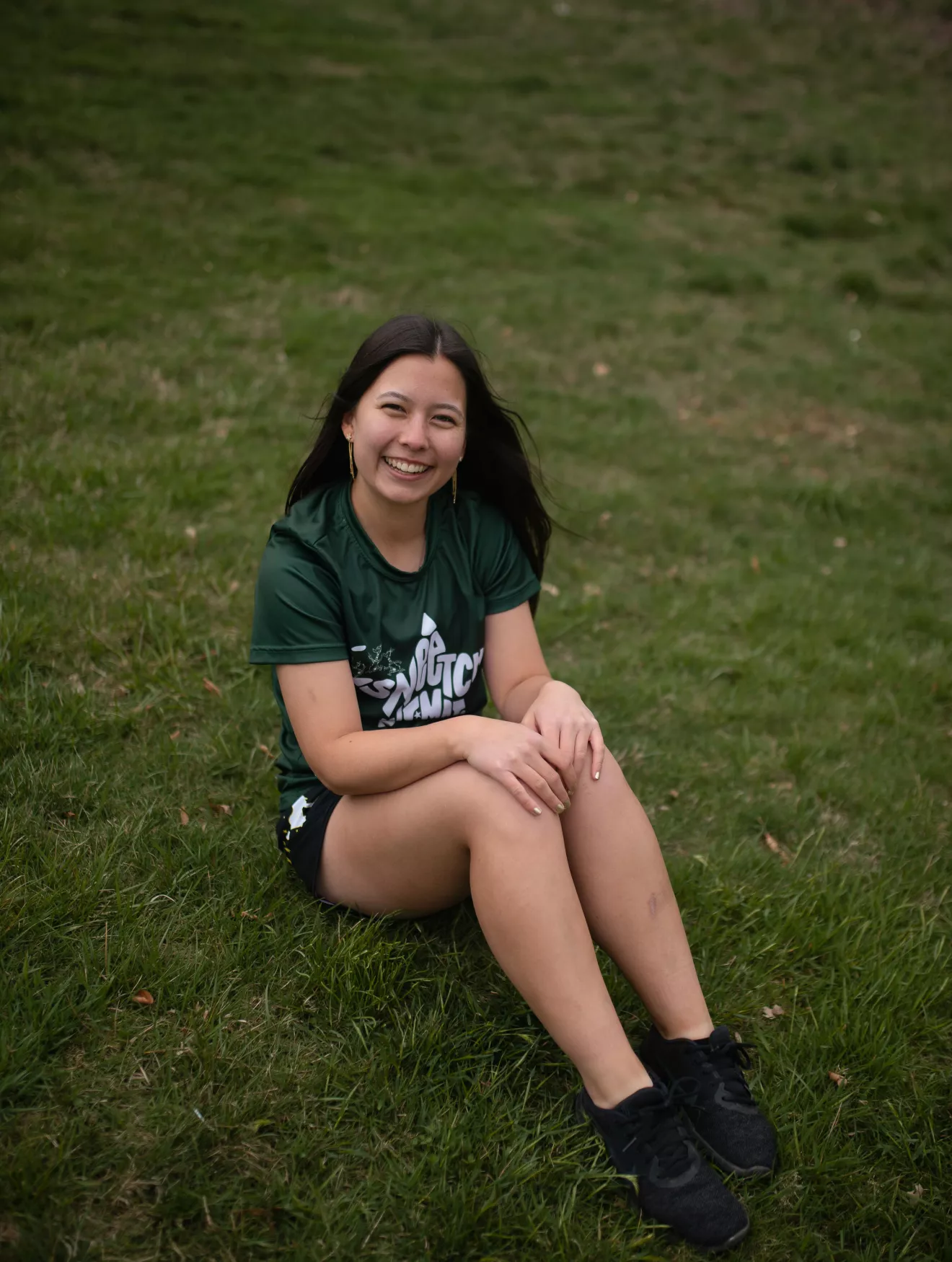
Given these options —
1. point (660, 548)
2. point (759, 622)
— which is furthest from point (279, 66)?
point (759, 622)

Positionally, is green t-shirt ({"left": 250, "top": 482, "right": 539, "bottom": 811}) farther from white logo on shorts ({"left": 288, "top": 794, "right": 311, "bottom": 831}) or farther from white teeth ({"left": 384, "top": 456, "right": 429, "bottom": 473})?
white teeth ({"left": 384, "top": 456, "right": 429, "bottom": 473})

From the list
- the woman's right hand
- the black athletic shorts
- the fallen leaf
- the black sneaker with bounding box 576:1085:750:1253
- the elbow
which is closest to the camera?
the black sneaker with bounding box 576:1085:750:1253

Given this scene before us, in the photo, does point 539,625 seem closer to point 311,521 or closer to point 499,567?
point 499,567

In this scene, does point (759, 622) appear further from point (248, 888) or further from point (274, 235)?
point (274, 235)

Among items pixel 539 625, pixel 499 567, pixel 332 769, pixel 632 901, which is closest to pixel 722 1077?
pixel 632 901

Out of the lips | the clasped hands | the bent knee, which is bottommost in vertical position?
the bent knee

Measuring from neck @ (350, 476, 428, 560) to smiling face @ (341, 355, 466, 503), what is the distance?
40 millimetres

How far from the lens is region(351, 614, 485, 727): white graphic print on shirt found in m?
2.42

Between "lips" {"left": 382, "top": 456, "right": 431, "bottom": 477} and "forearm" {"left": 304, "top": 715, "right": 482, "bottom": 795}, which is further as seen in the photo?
"lips" {"left": 382, "top": 456, "right": 431, "bottom": 477}

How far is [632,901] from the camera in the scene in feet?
7.28

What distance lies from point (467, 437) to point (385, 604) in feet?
1.52

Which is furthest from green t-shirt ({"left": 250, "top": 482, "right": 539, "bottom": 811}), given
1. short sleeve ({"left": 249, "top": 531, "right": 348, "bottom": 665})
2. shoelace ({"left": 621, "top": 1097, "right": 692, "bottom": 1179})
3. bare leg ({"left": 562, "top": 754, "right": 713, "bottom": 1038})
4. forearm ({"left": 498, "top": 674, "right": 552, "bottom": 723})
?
shoelace ({"left": 621, "top": 1097, "right": 692, "bottom": 1179})

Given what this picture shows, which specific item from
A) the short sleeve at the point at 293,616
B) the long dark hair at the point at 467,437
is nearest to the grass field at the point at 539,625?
the short sleeve at the point at 293,616

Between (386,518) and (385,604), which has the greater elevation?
(386,518)
